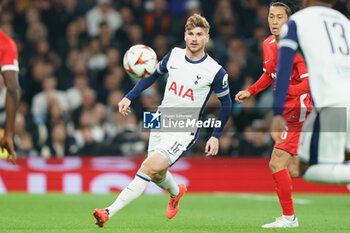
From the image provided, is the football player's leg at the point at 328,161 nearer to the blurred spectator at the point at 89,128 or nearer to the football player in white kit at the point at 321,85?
the football player in white kit at the point at 321,85

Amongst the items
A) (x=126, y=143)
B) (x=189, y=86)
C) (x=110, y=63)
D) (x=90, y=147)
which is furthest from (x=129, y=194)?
(x=110, y=63)

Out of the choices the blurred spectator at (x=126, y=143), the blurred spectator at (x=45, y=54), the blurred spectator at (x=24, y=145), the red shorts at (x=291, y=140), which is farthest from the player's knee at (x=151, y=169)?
the blurred spectator at (x=45, y=54)

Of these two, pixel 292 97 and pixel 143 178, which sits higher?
pixel 292 97

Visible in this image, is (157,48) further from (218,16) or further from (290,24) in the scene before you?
(290,24)

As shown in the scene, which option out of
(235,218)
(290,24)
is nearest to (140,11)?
(235,218)

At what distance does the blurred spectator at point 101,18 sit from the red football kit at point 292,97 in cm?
894

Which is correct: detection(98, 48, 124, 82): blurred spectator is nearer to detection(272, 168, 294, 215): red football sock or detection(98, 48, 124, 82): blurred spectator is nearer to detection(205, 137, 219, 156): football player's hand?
detection(205, 137, 219, 156): football player's hand

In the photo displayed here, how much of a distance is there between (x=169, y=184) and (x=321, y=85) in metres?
3.23

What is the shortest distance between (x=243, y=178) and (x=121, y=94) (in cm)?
313

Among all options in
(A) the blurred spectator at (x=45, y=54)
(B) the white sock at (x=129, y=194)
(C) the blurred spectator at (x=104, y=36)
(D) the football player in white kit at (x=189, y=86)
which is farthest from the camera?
(C) the blurred spectator at (x=104, y=36)

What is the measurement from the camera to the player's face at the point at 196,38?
24.8 feet

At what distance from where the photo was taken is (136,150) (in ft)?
44.8

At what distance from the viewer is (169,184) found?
26.0 feet

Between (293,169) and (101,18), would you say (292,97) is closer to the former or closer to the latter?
(293,169)
